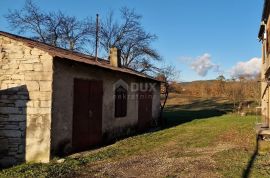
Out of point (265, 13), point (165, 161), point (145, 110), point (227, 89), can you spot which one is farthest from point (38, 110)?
point (227, 89)

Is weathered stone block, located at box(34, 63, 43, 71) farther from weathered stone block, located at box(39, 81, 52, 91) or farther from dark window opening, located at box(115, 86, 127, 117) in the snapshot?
dark window opening, located at box(115, 86, 127, 117)

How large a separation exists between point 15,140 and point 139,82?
9.58 metres

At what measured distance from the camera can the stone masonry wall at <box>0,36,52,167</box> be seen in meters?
9.95

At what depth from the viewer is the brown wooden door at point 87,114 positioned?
37.2ft

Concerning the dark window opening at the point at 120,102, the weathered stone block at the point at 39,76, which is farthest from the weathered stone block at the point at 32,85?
the dark window opening at the point at 120,102

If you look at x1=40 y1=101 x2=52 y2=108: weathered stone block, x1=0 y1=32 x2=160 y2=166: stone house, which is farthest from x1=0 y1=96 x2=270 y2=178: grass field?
x1=40 y1=101 x2=52 y2=108: weathered stone block

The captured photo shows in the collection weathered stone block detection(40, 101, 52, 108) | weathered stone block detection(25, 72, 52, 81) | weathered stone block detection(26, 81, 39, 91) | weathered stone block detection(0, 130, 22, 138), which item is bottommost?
weathered stone block detection(0, 130, 22, 138)

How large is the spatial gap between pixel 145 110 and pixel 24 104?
34.2 ft

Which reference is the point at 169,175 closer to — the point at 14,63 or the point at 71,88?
the point at 71,88

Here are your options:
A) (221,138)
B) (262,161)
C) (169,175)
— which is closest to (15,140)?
(169,175)

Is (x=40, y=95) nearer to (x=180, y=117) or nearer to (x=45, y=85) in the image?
(x=45, y=85)

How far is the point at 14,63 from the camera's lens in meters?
10.3

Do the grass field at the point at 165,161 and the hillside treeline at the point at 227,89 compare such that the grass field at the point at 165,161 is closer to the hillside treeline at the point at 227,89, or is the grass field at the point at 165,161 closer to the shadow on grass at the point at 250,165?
the shadow on grass at the point at 250,165

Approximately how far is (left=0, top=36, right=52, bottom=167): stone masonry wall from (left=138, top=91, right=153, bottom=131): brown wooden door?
352 inches
